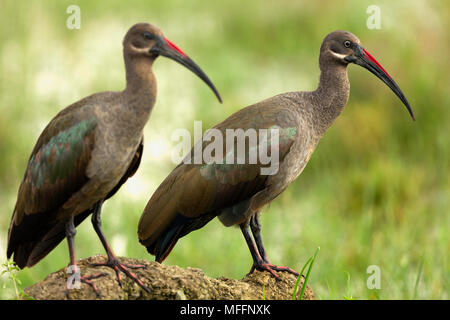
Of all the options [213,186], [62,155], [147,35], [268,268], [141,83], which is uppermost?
[147,35]

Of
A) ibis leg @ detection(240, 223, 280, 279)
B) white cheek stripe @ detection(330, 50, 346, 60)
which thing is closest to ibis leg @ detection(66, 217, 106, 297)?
ibis leg @ detection(240, 223, 280, 279)

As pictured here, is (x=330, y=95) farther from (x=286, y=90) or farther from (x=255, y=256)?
(x=286, y=90)

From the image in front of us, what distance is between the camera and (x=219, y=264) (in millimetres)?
9766

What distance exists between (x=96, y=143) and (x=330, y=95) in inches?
83.1

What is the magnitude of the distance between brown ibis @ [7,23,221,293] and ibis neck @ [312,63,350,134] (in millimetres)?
1347

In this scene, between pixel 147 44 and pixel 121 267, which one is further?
pixel 121 267

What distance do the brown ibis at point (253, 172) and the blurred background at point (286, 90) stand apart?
2.55 meters

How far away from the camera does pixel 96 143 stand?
196 inches

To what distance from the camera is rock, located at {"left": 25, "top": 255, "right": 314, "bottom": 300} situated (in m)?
5.16

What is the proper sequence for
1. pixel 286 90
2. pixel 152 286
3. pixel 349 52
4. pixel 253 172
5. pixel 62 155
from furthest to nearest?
pixel 286 90
pixel 349 52
pixel 253 172
pixel 152 286
pixel 62 155

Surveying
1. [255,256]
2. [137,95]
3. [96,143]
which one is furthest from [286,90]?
[96,143]

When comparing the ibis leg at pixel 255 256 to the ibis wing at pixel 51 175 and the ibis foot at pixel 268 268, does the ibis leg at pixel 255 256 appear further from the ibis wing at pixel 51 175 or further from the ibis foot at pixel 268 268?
the ibis wing at pixel 51 175

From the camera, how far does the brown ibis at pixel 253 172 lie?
231 inches

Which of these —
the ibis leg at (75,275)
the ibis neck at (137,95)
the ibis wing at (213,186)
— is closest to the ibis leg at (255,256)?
the ibis wing at (213,186)
